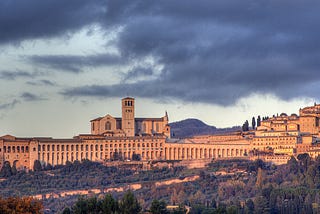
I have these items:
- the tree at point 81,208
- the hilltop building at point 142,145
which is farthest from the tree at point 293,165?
the tree at point 81,208

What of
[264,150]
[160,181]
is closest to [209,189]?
[160,181]

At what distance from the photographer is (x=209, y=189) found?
10162 cm

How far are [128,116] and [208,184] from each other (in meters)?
17.8

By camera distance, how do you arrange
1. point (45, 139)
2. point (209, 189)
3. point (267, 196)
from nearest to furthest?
1. point (267, 196)
2. point (209, 189)
3. point (45, 139)

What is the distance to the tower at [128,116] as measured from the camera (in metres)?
118

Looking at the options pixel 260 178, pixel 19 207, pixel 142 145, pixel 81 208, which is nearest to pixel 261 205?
pixel 260 178

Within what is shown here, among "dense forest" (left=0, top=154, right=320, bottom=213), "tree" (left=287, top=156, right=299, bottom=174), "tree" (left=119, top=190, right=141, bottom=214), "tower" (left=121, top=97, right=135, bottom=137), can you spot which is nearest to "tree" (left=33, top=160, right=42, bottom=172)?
"dense forest" (left=0, top=154, right=320, bottom=213)

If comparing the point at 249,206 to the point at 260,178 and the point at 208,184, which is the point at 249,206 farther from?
the point at 208,184

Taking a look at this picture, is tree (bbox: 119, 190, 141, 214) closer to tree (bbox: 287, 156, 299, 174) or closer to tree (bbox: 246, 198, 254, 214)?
tree (bbox: 246, 198, 254, 214)

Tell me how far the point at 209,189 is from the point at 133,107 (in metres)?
19.0

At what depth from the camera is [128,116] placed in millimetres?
117938

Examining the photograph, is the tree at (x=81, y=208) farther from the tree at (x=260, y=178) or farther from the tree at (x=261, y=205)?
the tree at (x=260, y=178)

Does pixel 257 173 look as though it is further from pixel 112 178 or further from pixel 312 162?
pixel 112 178

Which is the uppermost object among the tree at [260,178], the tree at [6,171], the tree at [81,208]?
the tree at [6,171]
